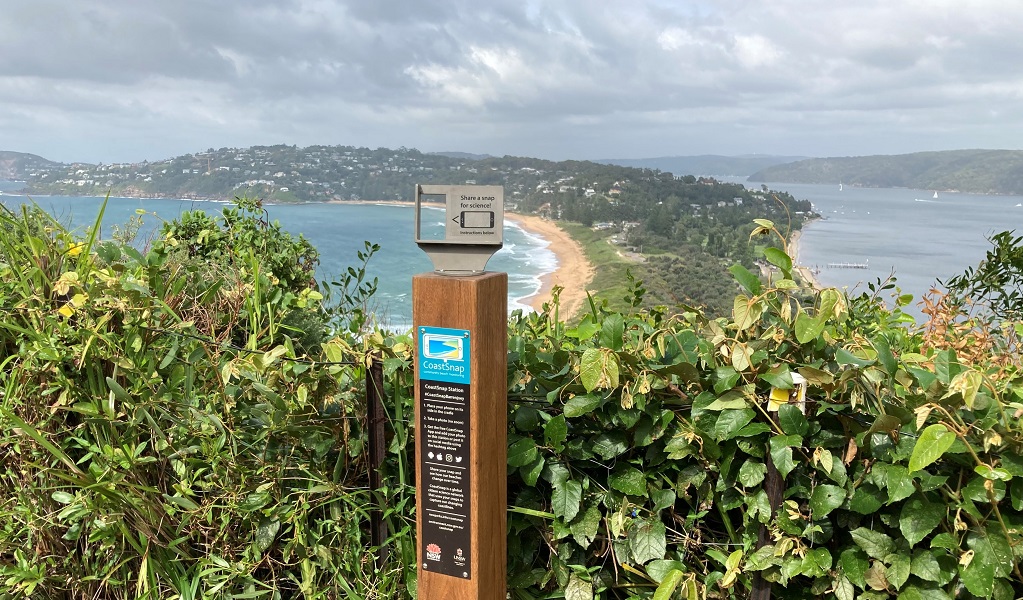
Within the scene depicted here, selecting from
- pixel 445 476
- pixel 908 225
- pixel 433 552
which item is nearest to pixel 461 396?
pixel 445 476

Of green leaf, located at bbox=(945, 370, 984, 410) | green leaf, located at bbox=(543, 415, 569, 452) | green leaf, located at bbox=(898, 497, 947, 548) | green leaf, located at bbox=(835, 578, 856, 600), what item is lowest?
green leaf, located at bbox=(835, 578, 856, 600)

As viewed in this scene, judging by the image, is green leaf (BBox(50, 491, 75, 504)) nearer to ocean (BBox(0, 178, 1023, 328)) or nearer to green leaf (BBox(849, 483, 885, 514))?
ocean (BBox(0, 178, 1023, 328))

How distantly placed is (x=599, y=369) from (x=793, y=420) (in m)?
0.50

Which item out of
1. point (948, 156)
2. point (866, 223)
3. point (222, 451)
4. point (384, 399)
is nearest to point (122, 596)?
point (222, 451)

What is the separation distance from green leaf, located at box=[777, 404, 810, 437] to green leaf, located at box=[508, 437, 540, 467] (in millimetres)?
664

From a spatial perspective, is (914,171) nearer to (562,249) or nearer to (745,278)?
(562,249)

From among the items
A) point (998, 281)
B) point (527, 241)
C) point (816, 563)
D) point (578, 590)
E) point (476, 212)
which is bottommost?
point (578, 590)

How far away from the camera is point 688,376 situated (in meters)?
1.69

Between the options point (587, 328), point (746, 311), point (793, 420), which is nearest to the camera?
point (793, 420)

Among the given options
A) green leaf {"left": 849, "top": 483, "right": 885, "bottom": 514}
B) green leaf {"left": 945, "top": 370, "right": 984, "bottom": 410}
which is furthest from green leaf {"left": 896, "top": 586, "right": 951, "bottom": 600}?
green leaf {"left": 945, "top": 370, "right": 984, "bottom": 410}

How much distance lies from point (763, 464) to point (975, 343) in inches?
48.1

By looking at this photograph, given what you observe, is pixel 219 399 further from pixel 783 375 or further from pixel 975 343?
pixel 975 343

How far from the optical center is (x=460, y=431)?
1.60 m

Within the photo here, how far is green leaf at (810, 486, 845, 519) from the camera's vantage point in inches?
62.3
